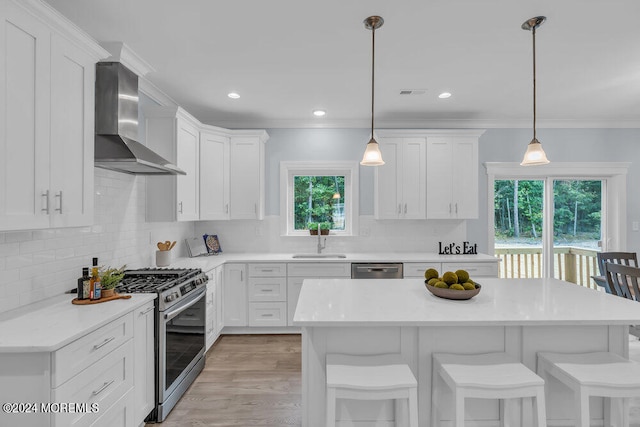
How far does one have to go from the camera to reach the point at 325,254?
4.38 meters

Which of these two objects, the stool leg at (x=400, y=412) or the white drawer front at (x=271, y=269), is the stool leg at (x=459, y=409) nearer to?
the stool leg at (x=400, y=412)

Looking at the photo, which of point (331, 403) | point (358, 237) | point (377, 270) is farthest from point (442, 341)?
point (358, 237)

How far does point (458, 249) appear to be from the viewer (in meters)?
4.30

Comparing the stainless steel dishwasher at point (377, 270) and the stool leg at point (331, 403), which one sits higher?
the stainless steel dishwasher at point (377, 270)

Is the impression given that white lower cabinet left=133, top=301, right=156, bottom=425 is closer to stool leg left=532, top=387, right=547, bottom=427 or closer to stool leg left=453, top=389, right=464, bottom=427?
stool leg left=453, top=389, right=464, bottom=427

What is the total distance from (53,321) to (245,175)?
2694 mm

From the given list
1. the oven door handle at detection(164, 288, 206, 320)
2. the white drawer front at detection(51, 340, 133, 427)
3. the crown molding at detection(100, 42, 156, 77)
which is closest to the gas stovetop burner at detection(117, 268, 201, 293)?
the oven door handle at detection(164, 288, 206, 320)

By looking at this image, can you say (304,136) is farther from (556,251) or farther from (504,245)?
(556,251)

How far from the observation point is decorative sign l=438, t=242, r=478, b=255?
4273 mm

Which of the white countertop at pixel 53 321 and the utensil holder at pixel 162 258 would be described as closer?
the white countertop at pixel 53 321

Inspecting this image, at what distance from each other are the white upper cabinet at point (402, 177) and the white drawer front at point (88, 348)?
305cm

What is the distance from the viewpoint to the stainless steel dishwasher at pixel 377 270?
3.81 meters

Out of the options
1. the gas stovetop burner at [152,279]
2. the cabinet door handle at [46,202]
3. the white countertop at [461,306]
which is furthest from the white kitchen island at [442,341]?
the cabinet door handle at [46,202]

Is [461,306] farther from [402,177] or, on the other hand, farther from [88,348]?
[402,177]
